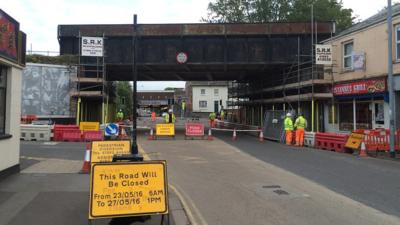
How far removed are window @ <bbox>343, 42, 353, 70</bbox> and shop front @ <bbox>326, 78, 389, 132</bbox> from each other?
110 cm

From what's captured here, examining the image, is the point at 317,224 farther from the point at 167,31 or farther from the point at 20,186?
the point at 167,31

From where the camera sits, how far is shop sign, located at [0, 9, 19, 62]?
11.3 m

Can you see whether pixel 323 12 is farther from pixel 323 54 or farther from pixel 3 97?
pixel 3 97

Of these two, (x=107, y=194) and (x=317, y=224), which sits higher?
(x=107, y=194)

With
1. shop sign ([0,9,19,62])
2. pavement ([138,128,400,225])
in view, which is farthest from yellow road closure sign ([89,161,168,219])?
shop sign ([0,9,19,62])

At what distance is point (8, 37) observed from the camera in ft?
38.7

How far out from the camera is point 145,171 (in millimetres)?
6969

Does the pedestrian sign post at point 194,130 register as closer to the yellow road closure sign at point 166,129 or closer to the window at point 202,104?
the yellow road closure sign at point 166,129

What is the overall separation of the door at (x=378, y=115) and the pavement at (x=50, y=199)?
15.1 metres

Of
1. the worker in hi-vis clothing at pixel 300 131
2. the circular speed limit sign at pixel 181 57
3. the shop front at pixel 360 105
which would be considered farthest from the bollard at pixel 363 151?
the circular speed limit sign at pixel 181 57

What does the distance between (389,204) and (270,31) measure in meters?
23.3

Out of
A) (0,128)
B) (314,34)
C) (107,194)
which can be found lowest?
(107,194)

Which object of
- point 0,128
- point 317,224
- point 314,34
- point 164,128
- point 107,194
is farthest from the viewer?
point 314,34

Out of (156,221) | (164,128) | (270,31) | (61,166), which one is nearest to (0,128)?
(61,166)
